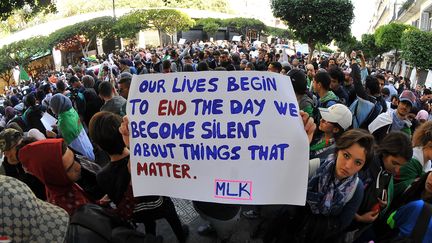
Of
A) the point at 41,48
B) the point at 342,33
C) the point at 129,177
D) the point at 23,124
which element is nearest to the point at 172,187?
the point at 129,177

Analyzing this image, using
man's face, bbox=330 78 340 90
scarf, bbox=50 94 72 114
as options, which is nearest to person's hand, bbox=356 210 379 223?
man's face, bbox=330 78 340 90

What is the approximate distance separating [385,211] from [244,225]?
4.54 feet

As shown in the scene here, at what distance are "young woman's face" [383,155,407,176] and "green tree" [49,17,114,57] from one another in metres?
29.7

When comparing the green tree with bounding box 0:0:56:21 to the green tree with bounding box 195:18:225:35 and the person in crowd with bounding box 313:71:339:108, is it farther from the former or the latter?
the green tree with bounding box 195:18:225:35

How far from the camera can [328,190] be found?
2.11 m

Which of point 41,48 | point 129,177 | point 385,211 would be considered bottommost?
point 41,48

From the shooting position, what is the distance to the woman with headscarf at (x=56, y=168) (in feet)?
6.55

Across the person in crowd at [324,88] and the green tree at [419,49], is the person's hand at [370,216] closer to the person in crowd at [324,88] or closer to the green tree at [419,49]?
the person in crowd at [324,88]

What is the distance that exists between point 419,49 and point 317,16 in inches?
262

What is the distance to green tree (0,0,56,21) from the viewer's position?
6.75 m

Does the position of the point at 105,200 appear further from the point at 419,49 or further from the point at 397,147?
the point at 419,49

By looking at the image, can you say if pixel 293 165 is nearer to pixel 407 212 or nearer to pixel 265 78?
pixel 265 78

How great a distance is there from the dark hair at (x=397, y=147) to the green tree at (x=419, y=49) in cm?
1358

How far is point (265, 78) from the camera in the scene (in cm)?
203
